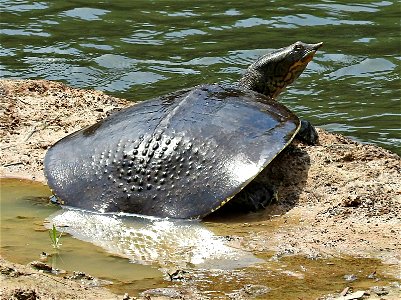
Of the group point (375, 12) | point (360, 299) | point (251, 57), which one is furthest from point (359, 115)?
point (360, 299)

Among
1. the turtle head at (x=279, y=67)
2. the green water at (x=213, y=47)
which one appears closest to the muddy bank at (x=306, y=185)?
the turtle head at (x=279, y=67)

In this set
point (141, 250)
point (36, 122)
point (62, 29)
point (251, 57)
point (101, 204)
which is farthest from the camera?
point (62, 29)

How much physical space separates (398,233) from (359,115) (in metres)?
3.35

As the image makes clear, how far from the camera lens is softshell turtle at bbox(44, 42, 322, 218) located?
435 cm

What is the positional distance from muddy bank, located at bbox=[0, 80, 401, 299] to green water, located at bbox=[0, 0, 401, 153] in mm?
1450

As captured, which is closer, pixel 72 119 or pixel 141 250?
pixel 141 250

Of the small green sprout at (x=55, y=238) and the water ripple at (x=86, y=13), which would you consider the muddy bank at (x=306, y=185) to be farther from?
the water ripple at (x=86, y=13)

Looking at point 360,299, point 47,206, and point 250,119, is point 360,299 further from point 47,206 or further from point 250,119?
point 47,206

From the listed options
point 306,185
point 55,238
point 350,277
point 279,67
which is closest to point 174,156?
point 306,185

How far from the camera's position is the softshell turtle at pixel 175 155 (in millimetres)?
4352

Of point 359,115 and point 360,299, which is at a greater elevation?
point 360,299

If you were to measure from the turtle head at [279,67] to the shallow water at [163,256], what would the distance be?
→ 1626 mm

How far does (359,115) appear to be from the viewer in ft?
23.8

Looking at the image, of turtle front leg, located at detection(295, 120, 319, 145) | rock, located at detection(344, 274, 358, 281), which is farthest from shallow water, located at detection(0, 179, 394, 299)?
turtle front leg, located at detection(295, 120, 319, 145)
